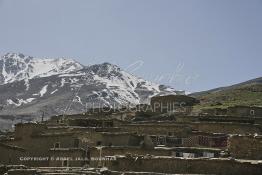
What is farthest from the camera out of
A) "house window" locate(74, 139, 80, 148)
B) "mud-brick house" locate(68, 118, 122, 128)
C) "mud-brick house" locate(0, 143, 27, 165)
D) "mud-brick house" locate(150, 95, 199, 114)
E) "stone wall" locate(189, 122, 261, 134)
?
"mud-brick house" locate(150, 95, 199, 114)

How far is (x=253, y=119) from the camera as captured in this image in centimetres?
5084

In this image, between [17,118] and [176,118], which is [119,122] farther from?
[17,118]

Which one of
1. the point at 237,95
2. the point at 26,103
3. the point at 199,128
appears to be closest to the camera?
the point at 199,128

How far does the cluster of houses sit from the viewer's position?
32.6m

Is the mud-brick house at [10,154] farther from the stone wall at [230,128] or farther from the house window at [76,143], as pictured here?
the stone wall at [230,128]

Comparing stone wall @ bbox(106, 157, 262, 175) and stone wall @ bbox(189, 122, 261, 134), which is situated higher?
stone wall @ bbox(189, 122, 261, 134)

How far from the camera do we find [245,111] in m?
55.2

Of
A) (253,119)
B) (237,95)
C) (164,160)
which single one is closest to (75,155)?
(164,160)

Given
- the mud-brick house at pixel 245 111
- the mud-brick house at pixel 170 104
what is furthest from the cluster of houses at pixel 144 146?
the mud-brick house at pixel 170 104

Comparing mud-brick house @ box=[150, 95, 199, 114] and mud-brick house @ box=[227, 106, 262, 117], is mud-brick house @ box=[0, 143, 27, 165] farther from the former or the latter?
mud-brick house @ box=[227, 106, 262, 117]

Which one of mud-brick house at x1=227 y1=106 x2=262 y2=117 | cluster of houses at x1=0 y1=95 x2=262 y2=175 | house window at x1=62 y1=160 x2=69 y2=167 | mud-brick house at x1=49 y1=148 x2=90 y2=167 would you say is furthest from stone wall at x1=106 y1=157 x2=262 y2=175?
mud-brick house at x1=227 y1=106 x2=262 y2=117

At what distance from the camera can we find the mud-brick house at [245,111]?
54.9 meters

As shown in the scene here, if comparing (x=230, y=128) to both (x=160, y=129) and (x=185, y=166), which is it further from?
(x=185, y=166)

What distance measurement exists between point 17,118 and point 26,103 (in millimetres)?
47077
